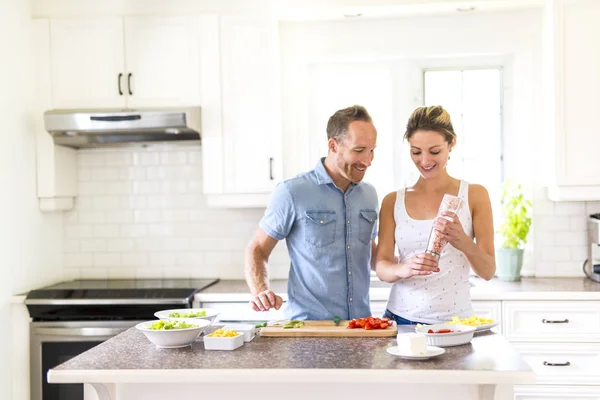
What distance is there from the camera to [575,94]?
402 cm

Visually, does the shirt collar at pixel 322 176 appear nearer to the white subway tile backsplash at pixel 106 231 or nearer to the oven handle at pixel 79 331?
the oven handle at pixel 79 331

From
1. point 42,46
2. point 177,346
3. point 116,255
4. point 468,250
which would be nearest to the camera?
point 177,346

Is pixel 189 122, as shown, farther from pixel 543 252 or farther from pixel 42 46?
pixel 543 252

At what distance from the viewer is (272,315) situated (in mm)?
3941

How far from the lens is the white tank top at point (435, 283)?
107 inches

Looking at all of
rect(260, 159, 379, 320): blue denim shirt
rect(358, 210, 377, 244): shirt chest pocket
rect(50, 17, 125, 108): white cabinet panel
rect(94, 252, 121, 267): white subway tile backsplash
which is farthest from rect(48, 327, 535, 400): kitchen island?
rect(94, 252, 121, 267): white subway tile backsplash

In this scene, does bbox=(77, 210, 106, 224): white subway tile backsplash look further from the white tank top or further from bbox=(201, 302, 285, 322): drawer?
the white tank top

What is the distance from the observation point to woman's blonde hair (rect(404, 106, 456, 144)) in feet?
8.96

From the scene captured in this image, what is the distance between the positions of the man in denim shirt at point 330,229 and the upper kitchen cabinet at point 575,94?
59.1 inches

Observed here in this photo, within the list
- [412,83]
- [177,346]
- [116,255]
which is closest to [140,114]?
[116,255]

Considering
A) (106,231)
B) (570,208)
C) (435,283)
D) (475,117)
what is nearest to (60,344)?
(106,231)

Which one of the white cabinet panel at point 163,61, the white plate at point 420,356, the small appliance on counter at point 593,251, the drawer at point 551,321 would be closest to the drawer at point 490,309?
the drawer at point 551,321

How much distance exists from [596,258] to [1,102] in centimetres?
343

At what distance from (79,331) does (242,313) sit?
0.87 meters
